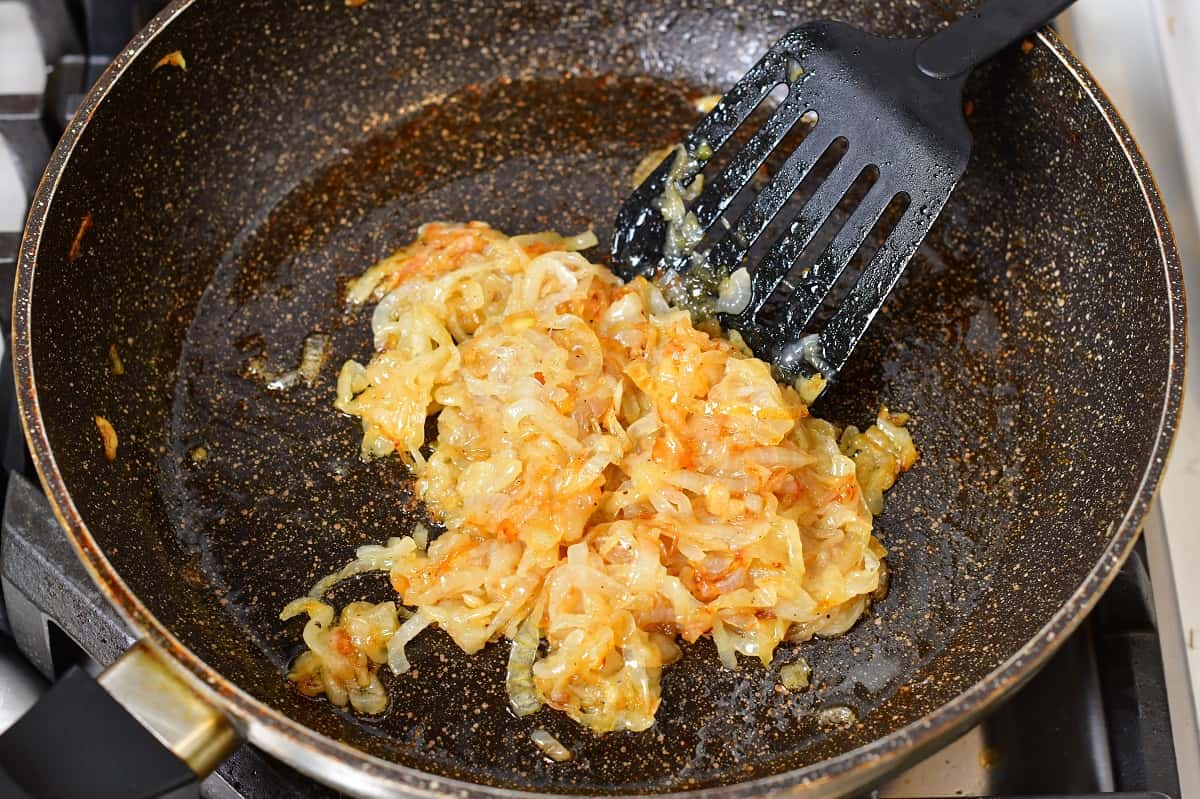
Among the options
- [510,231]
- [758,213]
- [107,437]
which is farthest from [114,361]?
[758,213]

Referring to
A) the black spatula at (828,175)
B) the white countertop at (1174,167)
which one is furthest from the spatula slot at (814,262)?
the white countertop at (1174,167)

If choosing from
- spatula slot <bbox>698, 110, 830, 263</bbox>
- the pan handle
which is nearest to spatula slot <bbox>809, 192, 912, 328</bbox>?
spatula slot <bbox>698, 110, 830, 263</bbox>

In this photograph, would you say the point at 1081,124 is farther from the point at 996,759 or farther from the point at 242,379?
the point at 242,379

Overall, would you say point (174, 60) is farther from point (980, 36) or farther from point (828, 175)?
point (980, 36)

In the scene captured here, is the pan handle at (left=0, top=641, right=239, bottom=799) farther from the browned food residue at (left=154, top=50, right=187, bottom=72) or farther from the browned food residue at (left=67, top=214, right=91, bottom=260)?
the browned food residue at (left=154, top=50, right=187, bottom=72)

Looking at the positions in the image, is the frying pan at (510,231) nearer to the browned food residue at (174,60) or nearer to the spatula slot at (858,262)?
the browned food residue at (174,60)

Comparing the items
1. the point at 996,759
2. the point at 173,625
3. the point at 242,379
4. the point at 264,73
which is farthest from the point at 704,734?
the point at 264,73
